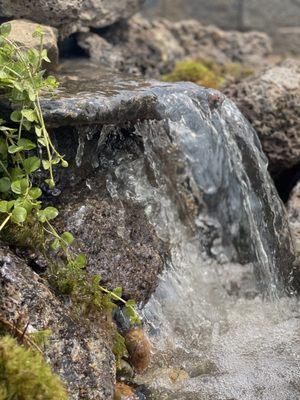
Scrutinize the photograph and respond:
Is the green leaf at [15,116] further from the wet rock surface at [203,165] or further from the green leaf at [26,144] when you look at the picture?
the wet rock surface at [203,165]

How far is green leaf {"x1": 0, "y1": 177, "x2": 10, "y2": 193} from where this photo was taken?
332 cm

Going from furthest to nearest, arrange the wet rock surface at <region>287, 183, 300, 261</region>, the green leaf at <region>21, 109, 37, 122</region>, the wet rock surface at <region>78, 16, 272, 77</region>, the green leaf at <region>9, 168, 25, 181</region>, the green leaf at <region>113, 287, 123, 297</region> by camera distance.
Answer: the wet rock surface at <region>78, 16, 272, 77</region> < the wet rock surface at <region>287, 183, 300, 261</region> < the green leaf at <region>113, 287, 123, 297</region> < the green leaf at <region>9, 168, 25, 181</region> < the green leaf at <region>21, 109, 37, 122</region>

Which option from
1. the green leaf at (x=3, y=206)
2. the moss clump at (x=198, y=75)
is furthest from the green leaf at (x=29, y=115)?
the moss clump at (x=198, y=75)

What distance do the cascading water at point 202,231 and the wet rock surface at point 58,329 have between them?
0.43 meters

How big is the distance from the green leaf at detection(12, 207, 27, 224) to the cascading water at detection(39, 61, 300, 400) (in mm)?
637

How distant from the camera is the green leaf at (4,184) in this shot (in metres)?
3.32

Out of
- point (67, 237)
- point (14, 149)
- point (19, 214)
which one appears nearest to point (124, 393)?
point (67, 237)

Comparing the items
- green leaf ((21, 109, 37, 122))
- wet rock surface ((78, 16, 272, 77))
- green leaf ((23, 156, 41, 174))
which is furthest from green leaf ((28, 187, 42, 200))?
wet rock surface ((78, 16, 272, 77))

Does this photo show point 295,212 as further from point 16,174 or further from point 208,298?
point 16,174

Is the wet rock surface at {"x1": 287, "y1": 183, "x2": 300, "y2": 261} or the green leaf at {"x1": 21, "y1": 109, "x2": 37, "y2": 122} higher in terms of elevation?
the green leaf at {"x1": 21, "y1": 109, "x2": 37, "y2": 122}

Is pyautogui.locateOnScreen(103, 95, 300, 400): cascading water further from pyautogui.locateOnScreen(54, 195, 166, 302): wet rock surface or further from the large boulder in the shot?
the large boulder

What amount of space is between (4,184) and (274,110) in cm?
275

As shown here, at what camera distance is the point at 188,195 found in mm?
4715

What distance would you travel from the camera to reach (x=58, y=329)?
122 inches
